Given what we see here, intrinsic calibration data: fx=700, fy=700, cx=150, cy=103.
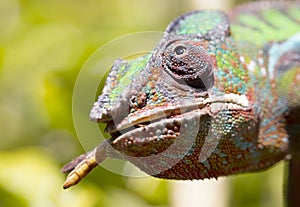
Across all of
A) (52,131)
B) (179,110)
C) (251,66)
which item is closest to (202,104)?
(179,110)

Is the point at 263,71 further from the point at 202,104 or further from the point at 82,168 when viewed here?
the point at 82,168

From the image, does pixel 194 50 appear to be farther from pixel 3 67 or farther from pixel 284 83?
pixel 3 67

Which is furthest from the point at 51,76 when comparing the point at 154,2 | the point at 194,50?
the point at 154,2

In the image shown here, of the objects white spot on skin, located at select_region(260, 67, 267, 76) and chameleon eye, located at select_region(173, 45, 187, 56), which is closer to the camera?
chameleon eye, located at select_region(173, 45, 187, 56)

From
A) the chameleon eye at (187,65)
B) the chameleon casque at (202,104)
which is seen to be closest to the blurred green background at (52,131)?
the chameleon casque at (202,104)

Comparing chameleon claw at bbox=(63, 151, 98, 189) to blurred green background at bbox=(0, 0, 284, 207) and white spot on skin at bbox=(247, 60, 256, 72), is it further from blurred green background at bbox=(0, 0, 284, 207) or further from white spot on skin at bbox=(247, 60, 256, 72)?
blurred green background at bbox=(0, 0, 284, 207)

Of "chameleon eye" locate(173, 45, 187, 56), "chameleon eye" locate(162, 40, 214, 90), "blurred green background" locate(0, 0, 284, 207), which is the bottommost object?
"blurred green background" locate(0, 0, 284, 207)

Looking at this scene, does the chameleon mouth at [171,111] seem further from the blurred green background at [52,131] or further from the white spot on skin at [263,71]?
the blurred green background at [52,131]

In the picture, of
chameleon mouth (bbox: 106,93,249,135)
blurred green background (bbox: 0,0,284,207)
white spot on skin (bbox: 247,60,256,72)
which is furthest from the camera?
blurred green background (bbox: 0,0,284,207)

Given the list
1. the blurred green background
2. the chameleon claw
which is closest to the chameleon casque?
the chameleon claw
